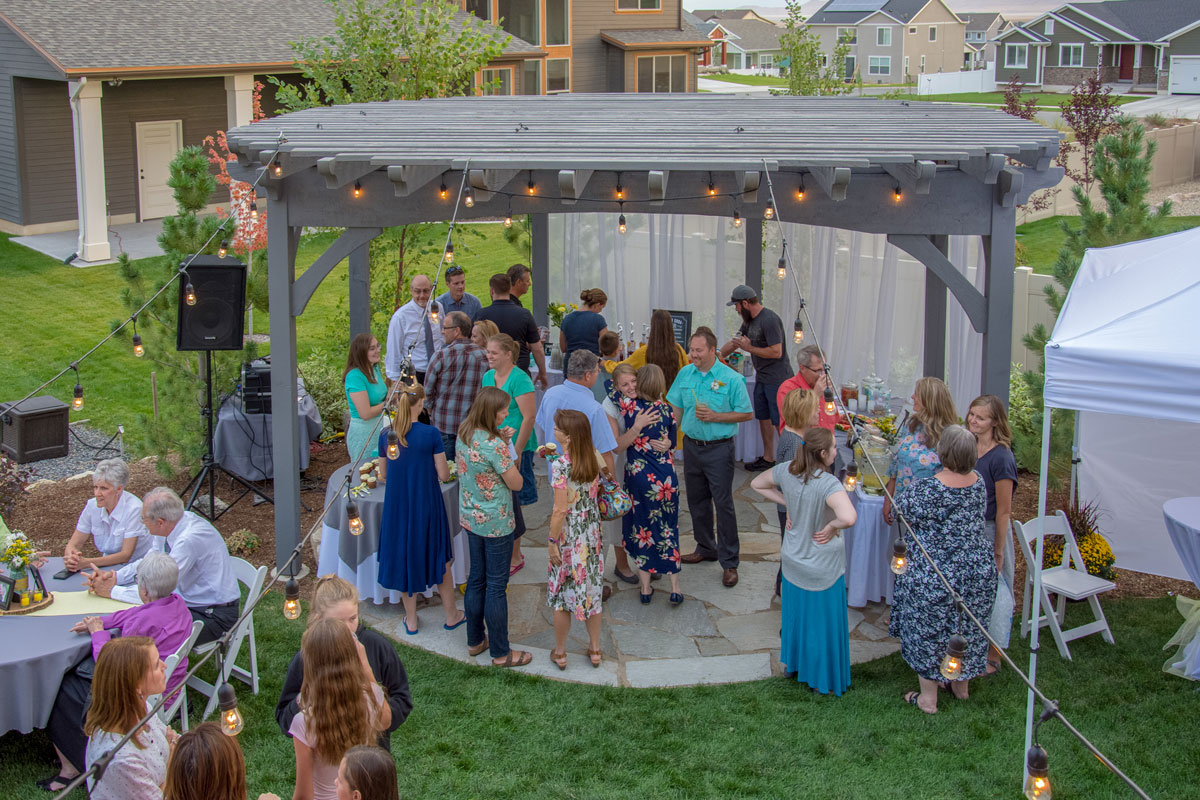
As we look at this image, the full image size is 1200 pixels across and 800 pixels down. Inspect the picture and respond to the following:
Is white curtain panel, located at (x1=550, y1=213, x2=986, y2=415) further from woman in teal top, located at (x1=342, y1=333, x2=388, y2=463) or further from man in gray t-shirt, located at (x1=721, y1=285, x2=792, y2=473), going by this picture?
woman in teal top, located at (x1=342, y1=333, x2=388, y2=463)

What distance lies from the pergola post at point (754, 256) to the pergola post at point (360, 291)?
3.50 meters

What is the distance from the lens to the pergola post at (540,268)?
11.6m

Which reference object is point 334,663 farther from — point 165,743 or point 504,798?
point 504,798

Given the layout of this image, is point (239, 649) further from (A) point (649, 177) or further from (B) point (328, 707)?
(A) point (649, 177)

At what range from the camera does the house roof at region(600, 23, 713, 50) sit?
113 ft

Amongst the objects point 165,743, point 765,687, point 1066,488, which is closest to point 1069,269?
point 1066,488

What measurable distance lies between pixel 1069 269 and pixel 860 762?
4.29 m

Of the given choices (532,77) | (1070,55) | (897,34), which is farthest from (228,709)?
(897,34)

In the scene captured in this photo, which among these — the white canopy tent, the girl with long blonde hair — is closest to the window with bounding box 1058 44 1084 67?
the white canopy tent

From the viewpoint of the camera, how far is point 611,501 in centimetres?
657

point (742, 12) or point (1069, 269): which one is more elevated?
point (742, 12)

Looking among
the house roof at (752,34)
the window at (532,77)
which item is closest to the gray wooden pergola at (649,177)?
the window at (532,77)

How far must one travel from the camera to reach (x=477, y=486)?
20.4ft

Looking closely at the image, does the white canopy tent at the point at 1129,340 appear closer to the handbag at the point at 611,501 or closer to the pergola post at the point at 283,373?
the handbag at the point at 611,501
